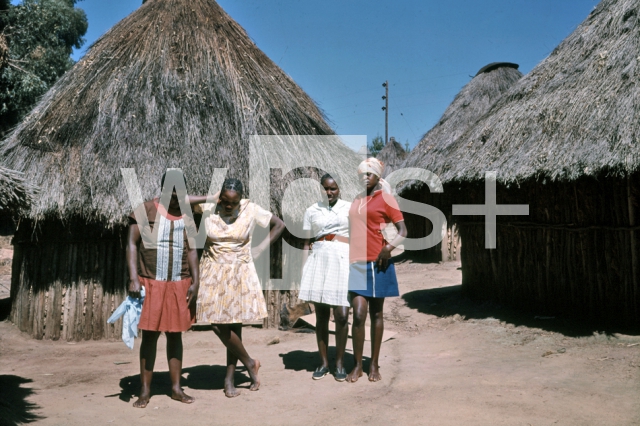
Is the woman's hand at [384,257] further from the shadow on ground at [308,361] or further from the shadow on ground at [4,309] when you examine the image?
the shadow on ground at [4,309]

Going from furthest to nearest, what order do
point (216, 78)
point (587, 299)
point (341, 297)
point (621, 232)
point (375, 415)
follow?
point (216, 78), point (587, 299), point (621, 232), point (341, 297), point (375, 415)

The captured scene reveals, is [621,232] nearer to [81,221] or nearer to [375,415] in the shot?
[375,415]

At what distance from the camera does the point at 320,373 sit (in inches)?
177

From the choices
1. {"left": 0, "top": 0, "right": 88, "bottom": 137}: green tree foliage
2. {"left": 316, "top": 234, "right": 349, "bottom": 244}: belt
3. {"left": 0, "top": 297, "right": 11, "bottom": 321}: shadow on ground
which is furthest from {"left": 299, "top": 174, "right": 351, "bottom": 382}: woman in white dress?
{"left": 0, "top": 0, "right": 88, "bottom": 137}: green tree foliage

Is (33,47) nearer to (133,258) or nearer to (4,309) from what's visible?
(4,309)

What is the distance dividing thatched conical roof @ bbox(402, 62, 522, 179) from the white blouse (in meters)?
7.41

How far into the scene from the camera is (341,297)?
14.5 ft

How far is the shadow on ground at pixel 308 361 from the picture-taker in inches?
193

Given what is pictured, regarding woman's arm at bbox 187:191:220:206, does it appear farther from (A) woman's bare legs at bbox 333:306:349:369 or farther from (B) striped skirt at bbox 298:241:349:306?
(A) woman's bare legs at bbox 333:306:349:369

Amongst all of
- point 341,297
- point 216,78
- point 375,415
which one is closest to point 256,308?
point 341,297

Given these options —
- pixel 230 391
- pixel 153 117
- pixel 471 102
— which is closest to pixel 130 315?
pixel 230 391

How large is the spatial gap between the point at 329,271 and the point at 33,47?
44.4 feet

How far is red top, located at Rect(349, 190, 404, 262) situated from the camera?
14.4 feet

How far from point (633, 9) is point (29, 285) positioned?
7982mm
